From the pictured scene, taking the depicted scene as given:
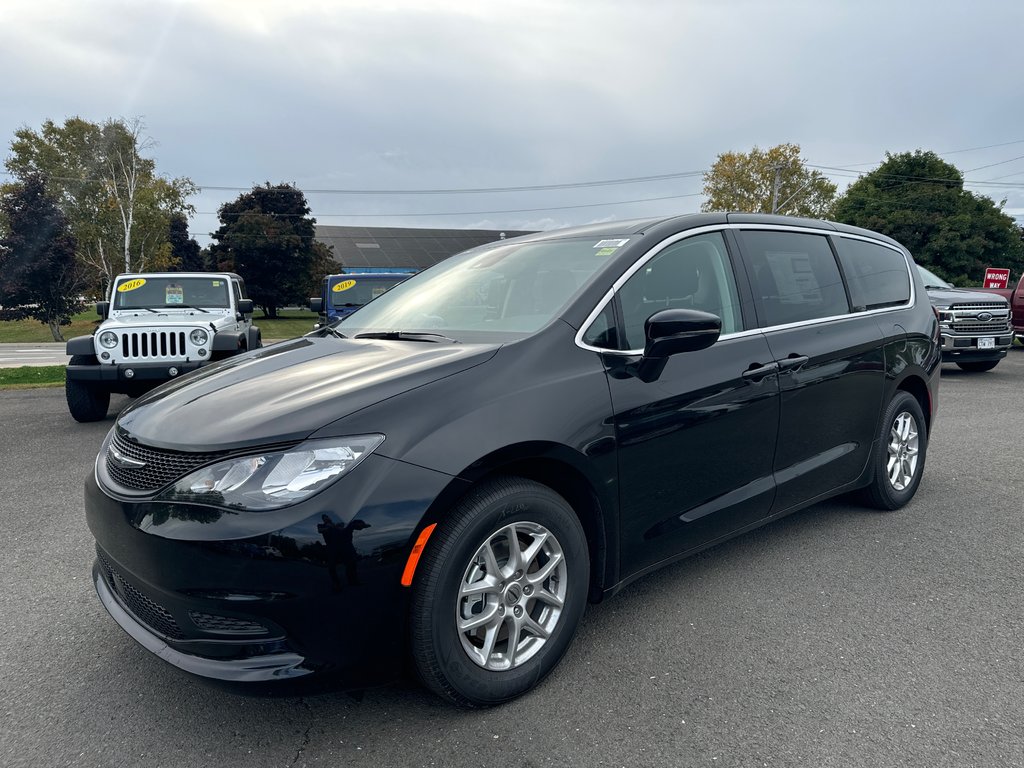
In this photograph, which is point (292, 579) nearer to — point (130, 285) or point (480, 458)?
point (480, 458)

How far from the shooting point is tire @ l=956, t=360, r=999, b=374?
11784mm

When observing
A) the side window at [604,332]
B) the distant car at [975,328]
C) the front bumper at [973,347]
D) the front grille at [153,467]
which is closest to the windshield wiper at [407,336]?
the side window at [604,332]

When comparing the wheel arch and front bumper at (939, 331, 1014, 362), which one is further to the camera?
front bumper at (939, 331, 1014, 362)

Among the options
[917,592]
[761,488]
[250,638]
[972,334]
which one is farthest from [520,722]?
[972,334]

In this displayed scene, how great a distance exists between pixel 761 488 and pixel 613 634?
984 millimetres

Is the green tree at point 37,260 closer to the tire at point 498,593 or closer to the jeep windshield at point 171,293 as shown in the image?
the jeep windshield at point 171,293

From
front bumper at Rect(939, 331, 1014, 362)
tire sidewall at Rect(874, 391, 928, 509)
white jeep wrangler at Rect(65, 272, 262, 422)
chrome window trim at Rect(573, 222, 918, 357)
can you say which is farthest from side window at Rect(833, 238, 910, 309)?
front bumper at Rect(939, 331, 1014, 362)

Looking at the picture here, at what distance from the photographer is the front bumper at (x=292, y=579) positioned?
1982 millimetres

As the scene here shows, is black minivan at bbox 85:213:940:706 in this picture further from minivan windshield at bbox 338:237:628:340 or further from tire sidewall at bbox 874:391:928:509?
tire sidewall at bbox 874:391:928:509

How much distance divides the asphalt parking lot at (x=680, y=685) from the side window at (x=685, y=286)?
4.01ft

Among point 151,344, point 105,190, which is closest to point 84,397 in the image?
point 151,344

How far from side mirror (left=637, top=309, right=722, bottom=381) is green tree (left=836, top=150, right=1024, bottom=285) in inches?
1433

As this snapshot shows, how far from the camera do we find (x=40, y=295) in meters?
30.4

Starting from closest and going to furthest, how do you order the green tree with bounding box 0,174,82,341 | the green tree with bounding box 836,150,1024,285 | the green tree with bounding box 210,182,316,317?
the green tree with bounding box 0,174,82,341 → the green tree with bounding box 836,150,1024,285 → the green tree with bounding box 210,182,316,317
